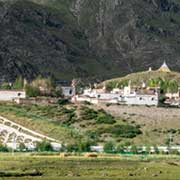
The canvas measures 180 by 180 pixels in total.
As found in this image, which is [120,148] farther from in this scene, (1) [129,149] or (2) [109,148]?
(2) [109,148]

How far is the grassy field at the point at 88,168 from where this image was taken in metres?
88.1

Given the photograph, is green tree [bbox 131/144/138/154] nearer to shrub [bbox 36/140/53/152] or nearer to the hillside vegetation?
the hillside vegetation

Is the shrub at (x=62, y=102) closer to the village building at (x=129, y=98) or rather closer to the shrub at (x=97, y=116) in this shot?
the village building at (x=129, y=98)

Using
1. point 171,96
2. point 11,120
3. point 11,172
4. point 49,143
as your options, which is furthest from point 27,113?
point 11,172

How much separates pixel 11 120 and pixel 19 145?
2091cm

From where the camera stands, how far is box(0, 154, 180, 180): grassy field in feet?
289

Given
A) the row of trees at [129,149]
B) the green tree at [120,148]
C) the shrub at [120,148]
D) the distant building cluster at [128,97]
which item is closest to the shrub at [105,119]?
the distant building cluster at [128,97]

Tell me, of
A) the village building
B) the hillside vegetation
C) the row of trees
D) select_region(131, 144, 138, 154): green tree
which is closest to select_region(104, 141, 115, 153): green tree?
the row of trees

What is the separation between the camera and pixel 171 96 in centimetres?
19975

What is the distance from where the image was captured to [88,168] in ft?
320

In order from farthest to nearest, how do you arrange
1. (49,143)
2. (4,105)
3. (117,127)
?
1. (4,105)
2. (117,127)
3. (49,143)

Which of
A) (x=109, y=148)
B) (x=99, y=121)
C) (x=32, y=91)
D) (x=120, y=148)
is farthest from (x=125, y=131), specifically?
(x=32, y=91)

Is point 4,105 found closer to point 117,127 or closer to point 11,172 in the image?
point 117,127

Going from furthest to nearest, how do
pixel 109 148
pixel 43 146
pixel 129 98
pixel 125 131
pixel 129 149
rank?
pixel 129 98 → pixel 125 131 → pixel 129 149 → pixel 109 148 → pixel 43 146
